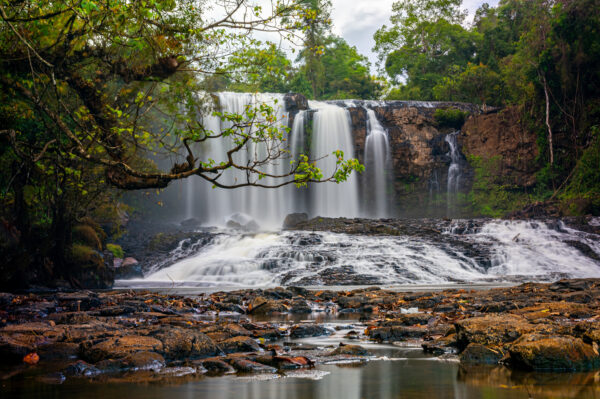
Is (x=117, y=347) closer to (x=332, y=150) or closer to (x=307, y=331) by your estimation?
(x=307, y=331)

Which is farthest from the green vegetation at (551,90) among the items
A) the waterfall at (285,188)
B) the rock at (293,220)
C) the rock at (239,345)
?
the rock at (239,345)

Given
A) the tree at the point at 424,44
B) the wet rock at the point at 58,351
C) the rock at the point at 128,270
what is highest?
the tree at the point at 424,44

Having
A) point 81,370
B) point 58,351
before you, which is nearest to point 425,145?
point 58,351

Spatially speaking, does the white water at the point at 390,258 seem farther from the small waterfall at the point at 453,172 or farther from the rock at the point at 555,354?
the small waterfall at the point at 453,172

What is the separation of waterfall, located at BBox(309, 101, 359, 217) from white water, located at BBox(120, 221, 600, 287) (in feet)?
42.7

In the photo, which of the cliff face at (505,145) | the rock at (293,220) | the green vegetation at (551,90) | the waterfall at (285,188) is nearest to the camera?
the green vegetation at (551,90)

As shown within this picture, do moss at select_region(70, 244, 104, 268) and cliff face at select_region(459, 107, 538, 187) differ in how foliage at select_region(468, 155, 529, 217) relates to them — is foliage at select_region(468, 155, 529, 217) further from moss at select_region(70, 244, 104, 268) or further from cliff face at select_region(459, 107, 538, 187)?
moss at select_region(70, 244, 104, 268)

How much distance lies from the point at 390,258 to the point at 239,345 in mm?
12100

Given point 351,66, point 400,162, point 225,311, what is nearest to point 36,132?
point 225,311

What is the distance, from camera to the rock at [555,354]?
385 cm

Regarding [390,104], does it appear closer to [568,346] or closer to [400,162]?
[400,162]

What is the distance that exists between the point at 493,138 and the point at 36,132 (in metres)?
26.6

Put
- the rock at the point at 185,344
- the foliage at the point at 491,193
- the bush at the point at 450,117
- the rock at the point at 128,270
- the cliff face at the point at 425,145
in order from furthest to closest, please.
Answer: the bush at the point at 450,117 → the cliff face at the point at 425,145 → the foliage at the point at 491,193 → the rock at the point at 128,270 → the rock at the point at 185,344

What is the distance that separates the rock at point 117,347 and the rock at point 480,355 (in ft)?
8.85
